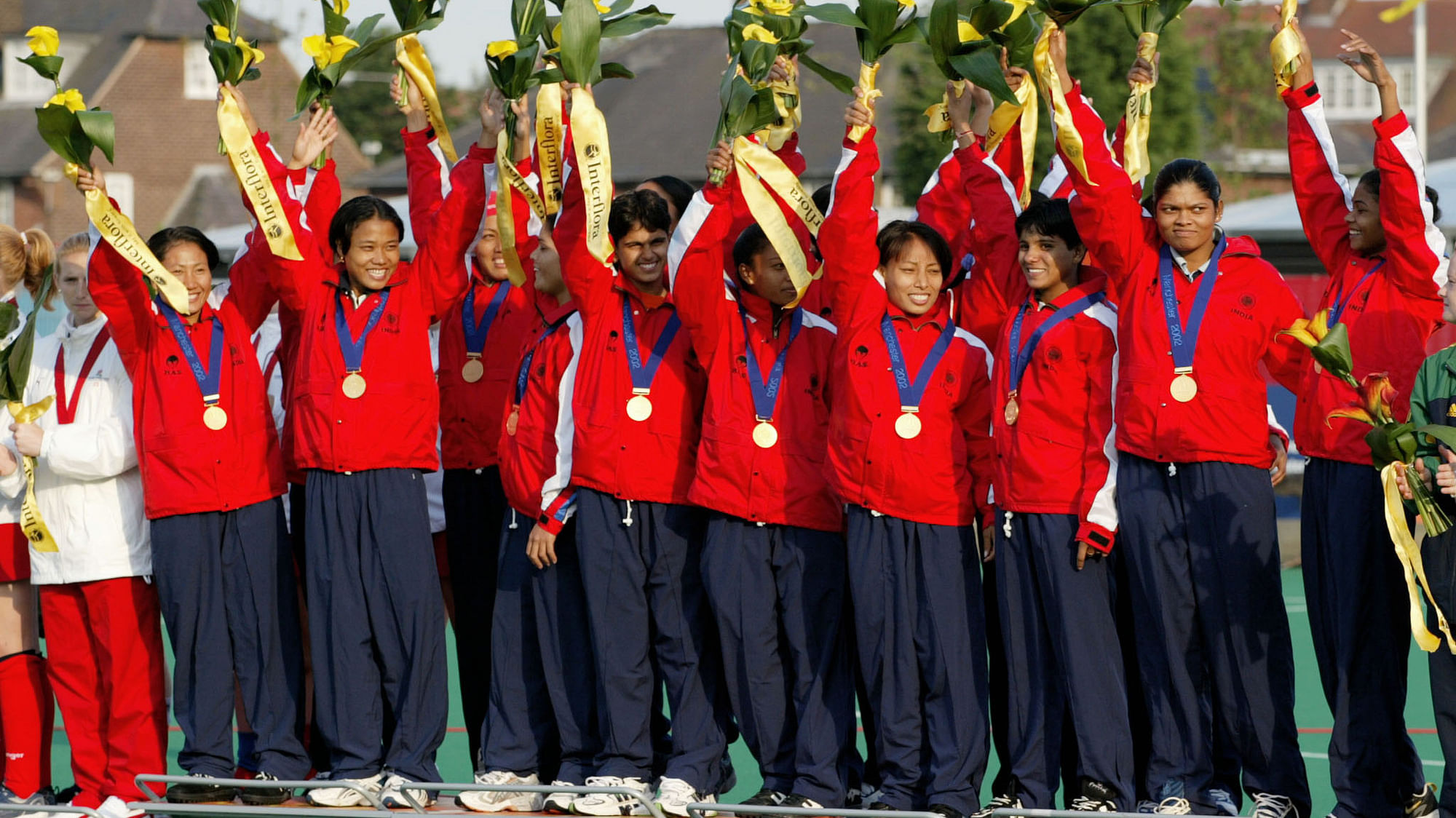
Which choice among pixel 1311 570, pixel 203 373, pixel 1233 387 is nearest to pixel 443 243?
pixel 203 373

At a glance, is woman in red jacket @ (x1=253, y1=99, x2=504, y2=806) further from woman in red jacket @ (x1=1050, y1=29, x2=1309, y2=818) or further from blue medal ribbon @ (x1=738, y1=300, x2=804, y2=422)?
woman in red jacket @ (x1=1050, y1=29, x2=1309, y2=818)

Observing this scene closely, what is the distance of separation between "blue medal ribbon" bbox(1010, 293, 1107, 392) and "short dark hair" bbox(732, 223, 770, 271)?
0.86 meters

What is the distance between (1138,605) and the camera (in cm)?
550

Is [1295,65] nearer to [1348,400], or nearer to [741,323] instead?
[1348,400]

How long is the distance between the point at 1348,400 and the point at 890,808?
A: 1.89 meters

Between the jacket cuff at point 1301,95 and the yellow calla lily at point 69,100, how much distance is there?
3845 mm

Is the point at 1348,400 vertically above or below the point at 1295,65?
below

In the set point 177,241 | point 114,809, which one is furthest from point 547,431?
point 114,809

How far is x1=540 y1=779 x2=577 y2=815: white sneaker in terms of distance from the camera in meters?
5.75

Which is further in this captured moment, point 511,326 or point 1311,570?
point 511,326

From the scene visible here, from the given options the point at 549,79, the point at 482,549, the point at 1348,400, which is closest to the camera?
the point at 1348,400

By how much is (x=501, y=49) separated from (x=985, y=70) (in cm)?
157

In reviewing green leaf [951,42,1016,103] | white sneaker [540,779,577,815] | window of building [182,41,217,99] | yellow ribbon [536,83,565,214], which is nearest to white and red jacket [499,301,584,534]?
yellow ribbon [536,83,565,214]

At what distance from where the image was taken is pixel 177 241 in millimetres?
6141
